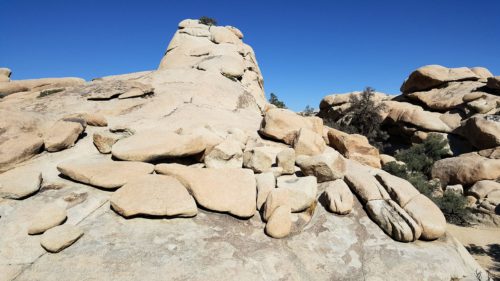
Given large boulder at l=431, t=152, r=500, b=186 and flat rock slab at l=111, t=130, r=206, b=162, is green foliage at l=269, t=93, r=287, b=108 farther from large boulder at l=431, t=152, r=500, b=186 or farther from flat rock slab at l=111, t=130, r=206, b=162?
flat rock slab at l=111, t=130, r=206, b=162

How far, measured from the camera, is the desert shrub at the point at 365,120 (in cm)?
2722

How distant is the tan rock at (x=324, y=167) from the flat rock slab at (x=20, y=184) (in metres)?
5.60

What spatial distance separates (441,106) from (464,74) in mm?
5318

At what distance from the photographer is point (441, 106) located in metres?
27.7

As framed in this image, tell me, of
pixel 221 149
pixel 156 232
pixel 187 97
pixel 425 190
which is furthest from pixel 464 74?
pixel 156 232

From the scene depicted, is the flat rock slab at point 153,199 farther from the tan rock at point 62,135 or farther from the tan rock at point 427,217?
the tan rock at point 427,217

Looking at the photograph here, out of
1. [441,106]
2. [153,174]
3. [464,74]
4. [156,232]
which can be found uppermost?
[464,74]

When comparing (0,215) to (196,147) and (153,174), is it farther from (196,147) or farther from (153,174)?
(196,147)

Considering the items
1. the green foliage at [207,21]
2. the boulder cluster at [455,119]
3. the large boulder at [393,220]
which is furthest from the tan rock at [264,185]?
the green foliage at [207,21]

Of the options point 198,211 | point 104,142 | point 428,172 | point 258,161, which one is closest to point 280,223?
point 198,211

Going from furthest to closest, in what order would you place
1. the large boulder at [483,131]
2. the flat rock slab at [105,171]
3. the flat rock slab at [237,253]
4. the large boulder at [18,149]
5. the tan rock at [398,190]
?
the large boulder at [483,131], the large boulder at [18,149], the tan rock at [398,190], the flat rock slab at [105,171], the flat rock slab at [237,253]

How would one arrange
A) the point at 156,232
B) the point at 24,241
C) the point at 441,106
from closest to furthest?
1. the point at 24,241
2. the point at 156,232
3. the point at 441,106

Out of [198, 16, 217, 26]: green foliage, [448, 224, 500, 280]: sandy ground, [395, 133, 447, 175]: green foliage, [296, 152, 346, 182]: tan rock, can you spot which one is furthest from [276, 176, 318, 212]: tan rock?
[198, 16, 217, 26]: green foliage

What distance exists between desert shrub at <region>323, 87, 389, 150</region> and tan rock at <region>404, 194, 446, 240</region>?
68.3 ft
